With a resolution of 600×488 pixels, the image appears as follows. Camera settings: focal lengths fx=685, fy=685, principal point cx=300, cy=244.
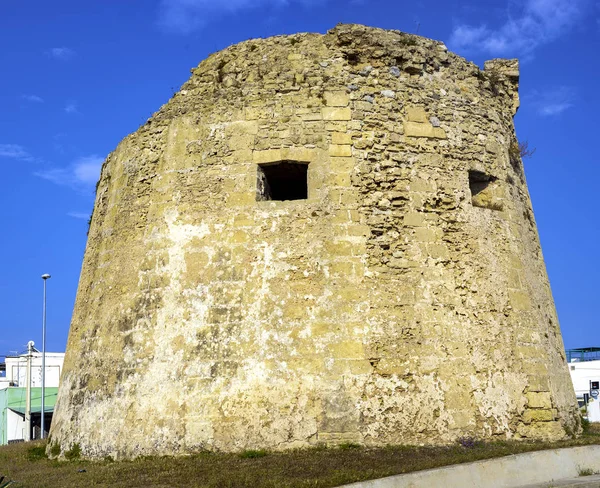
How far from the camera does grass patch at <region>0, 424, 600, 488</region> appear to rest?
6941 mm

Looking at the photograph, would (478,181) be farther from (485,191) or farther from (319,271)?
(319,271)

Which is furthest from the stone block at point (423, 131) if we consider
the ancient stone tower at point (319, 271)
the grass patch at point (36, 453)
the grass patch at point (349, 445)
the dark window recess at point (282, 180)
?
the grass patch at point (36, 453)

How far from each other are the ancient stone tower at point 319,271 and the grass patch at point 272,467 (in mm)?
298

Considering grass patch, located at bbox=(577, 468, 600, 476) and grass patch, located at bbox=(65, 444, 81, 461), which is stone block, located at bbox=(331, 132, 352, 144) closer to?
grass patch, located at bbox=(577, 468, 600, 476)

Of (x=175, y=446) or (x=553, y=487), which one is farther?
(x=175, y=446)

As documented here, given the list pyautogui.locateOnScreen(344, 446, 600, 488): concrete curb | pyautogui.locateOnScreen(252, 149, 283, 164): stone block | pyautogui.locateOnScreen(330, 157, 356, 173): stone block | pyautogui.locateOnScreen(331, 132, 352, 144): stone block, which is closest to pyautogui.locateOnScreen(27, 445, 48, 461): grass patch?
pyautogui.locateOnScreen(252, 149, 283, 164): stone block

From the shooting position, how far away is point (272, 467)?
7387mm

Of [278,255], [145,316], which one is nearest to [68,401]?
[145,316]

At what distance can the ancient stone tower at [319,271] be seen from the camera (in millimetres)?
8695

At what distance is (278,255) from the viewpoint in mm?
9172

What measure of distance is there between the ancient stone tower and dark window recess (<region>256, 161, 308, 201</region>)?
4cm

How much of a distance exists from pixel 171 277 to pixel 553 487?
5.45m

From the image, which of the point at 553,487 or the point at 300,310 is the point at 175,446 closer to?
the point at 300,310

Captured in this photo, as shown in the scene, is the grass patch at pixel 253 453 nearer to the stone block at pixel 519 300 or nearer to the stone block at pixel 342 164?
the stone block at pixel 342 164
